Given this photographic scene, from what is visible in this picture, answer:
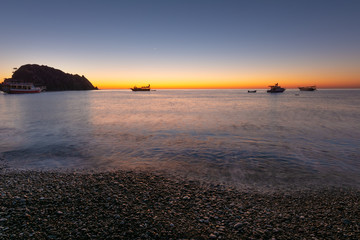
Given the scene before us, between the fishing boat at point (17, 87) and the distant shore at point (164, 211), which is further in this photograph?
the fishing boat at point (17, 87)

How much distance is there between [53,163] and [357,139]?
24451 mm

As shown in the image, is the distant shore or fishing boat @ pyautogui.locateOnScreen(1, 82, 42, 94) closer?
the distant shore

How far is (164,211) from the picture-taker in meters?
5.63

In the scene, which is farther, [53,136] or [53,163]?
[53,136]

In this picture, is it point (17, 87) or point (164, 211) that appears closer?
point (164, 211)

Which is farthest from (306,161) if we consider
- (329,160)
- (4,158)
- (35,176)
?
(4,158)

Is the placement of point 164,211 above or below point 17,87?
below

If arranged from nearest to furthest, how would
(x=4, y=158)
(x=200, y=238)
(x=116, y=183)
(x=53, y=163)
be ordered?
1. (x=200, y=238)
2. (x=116, y=183)
3. (x=53, y=163)
4. (x=4, y=158)

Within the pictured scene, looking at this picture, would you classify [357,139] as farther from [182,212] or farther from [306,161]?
[182,212]

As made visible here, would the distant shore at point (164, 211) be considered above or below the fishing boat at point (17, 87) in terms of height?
below

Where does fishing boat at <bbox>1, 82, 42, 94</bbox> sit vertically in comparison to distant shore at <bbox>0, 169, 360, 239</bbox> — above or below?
above

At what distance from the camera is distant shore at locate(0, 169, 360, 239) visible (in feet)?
15.4

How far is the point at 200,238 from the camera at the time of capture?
4516 mm

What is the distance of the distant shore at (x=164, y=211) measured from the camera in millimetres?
4695
